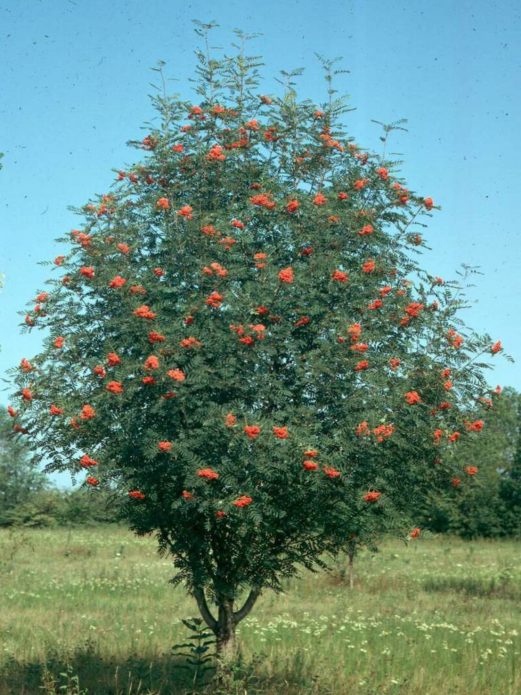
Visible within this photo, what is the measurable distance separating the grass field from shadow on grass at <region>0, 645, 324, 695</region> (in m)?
0.03

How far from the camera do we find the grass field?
1128 centimetres

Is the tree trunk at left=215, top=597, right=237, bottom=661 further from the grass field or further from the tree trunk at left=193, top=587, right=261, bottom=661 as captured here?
the grass field

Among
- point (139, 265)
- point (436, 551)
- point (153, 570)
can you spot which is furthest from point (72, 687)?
point (436, 551)

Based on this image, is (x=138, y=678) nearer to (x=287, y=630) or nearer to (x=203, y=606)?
(x=203, y=606)

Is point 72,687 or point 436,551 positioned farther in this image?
point 436,551

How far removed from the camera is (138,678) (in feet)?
36.9

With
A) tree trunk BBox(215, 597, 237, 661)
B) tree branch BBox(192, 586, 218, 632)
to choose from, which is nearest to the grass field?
tree trunk BBox(215, 597, 237, 661)

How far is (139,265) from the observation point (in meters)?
9.91

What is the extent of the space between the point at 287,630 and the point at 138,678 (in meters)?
4.59

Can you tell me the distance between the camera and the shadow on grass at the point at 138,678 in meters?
9.90

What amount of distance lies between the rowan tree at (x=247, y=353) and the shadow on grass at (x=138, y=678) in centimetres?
78

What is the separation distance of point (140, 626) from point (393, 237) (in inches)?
333

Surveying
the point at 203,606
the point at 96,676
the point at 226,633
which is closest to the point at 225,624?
the point at 226,633

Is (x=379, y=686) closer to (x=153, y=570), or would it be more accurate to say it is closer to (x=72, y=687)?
(x=72, y=687)
